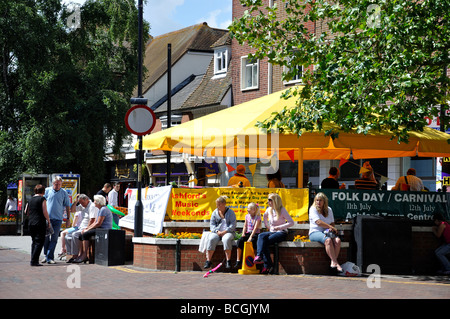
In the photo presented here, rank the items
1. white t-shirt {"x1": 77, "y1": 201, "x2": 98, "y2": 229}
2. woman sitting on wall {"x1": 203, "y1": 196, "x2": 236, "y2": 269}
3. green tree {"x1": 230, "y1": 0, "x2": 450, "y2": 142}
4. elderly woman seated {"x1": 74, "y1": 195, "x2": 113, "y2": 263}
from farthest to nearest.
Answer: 1. white t-shirt {"x1": 77, "y1": 201, "x2": 98, "y2": 229}
2. elderly woman seated {"x1": 74, "y1": 195, "x2": 113, "y2": 263}
3. woman sitting on wall {"x1": 203, "y1": 196, "x2": 236, "y2": 269}
4. green tree {"x1": 230, "y1": 0, "x2": 450, "y2": 142}

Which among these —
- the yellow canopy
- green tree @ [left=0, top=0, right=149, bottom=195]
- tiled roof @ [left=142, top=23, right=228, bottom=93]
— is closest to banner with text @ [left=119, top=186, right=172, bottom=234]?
the yellow canopy

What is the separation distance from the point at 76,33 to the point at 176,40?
17.5 m

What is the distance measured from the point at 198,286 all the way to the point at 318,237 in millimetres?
3061

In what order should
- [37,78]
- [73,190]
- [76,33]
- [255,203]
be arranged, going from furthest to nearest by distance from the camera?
[76,33], [37,78], [73,190], [255,203]

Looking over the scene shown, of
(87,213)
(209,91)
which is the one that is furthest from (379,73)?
(209,91)

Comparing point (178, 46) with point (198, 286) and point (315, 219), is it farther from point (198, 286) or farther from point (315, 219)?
point (198, 286)

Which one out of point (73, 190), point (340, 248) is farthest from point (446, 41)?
point (73, 190)

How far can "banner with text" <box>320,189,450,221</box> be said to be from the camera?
14.8 metres

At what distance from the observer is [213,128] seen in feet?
48.9

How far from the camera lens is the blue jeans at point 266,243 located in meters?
13.8

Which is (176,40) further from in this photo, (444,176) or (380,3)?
(380,3)

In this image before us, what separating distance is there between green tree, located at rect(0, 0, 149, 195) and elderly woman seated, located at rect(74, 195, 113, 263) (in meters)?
19.0

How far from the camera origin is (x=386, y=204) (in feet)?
49.1

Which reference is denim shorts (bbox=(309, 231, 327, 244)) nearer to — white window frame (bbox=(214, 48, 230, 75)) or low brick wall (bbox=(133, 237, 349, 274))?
low brick wall (bbox=(133, 237, 349, 274))
